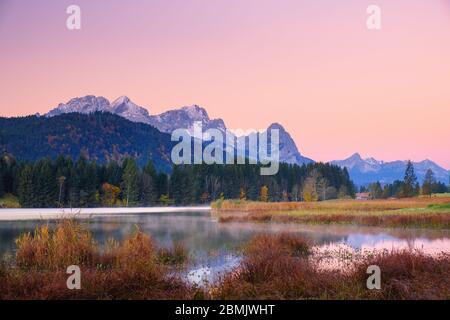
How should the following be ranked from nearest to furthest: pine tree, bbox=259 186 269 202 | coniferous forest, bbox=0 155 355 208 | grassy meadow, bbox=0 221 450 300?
grassy meadow, bbox=0 221 450 300 < coniferous forest, bbox=0 155 355 208 < pine tree, bbox=259 186 269 202

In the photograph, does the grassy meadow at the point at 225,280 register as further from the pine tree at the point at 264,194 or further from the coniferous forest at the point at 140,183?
the pine tree at the point at 264,194

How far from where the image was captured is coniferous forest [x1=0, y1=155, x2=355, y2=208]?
93.4 meters

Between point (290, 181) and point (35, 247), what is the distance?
14927 centimetres

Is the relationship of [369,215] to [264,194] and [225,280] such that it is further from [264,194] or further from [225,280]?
[264,194]

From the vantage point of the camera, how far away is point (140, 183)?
112250 millimetres

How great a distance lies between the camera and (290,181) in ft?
533

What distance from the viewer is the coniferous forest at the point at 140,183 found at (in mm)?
93375

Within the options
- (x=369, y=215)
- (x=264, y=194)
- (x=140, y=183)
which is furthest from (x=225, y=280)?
A: (x=264, y=194)

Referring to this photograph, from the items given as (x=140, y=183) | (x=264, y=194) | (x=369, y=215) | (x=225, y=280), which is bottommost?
(x=264, y=194)

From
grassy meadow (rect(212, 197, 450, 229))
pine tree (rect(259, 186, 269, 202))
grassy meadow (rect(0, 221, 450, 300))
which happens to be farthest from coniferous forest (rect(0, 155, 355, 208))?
grassy meadow (rect(0, 221, 450, 300))

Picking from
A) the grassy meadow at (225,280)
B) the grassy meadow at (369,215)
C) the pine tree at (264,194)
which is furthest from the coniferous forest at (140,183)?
the grassy meadow at (225,280)

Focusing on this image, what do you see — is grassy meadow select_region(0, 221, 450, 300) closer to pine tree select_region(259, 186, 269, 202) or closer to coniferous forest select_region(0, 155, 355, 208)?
coniferous forest select_region(0, 155, 355, 208)

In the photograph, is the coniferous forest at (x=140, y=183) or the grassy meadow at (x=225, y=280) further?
the coniferous forest at (x=140, y=183)
